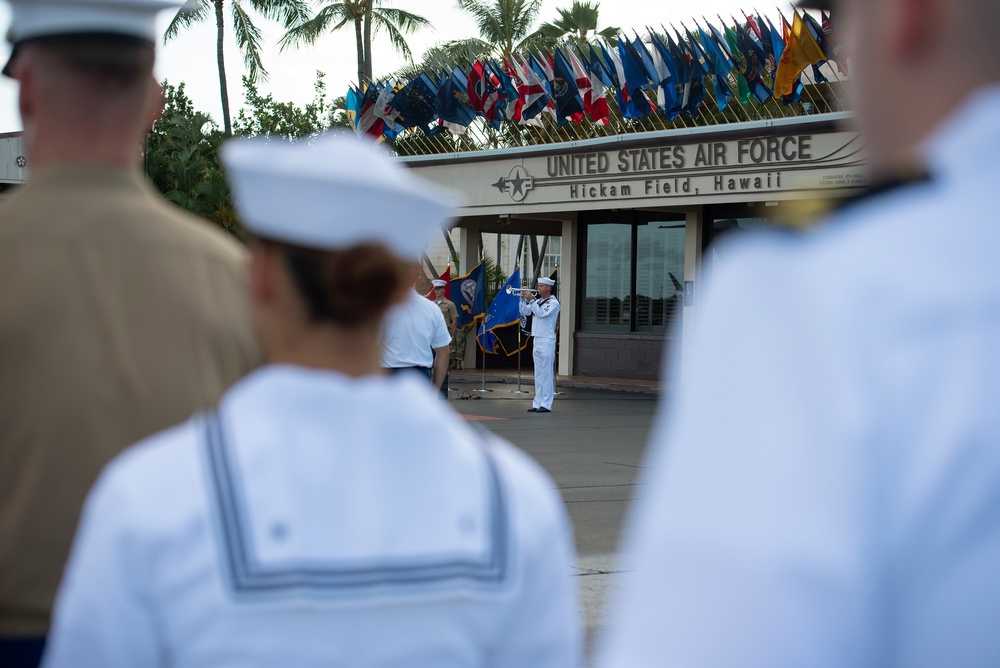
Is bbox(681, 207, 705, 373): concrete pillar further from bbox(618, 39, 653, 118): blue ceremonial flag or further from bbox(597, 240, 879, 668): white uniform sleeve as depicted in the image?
bbox(597, 240, 879, 668): white uniform sleeve

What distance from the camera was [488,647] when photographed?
1.59 m

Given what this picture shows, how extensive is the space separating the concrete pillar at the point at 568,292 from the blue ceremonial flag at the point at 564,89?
11.0ft

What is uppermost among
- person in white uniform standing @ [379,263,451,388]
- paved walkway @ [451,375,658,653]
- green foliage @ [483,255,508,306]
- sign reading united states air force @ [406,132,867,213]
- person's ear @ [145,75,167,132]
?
sign reading united states air force @ [406,132,867,213]

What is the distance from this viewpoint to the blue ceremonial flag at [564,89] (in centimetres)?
2066

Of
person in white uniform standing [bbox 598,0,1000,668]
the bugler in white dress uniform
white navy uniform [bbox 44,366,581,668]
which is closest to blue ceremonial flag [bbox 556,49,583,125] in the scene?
the bugler in white dress uniform

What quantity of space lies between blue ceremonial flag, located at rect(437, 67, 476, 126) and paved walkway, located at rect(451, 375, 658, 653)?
538 cm

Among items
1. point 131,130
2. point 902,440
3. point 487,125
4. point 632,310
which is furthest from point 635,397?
point 902,440

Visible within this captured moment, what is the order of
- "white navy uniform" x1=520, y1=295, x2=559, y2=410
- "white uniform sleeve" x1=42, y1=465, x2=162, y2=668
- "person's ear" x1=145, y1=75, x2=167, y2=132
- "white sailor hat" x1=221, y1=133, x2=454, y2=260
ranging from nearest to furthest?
"white uniform sleeve" x1=42, y1=465, x2=162, y2=668
"white sailor hat" x1=221, y1=133, x2=454, y2=260
"person's ear" x1=145, y1=75, x2=167, y2=132
"white navy uniform" x1=520, y1=295, x2=559, y2=410

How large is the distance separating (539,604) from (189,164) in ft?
110

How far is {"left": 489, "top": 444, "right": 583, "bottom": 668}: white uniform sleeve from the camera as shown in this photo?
1605 mm

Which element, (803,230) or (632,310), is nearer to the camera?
(803,230)

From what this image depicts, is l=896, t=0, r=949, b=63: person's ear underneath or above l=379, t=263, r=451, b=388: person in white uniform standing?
above

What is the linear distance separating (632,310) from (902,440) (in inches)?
912

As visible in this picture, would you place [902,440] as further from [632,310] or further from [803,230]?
[632,310]
